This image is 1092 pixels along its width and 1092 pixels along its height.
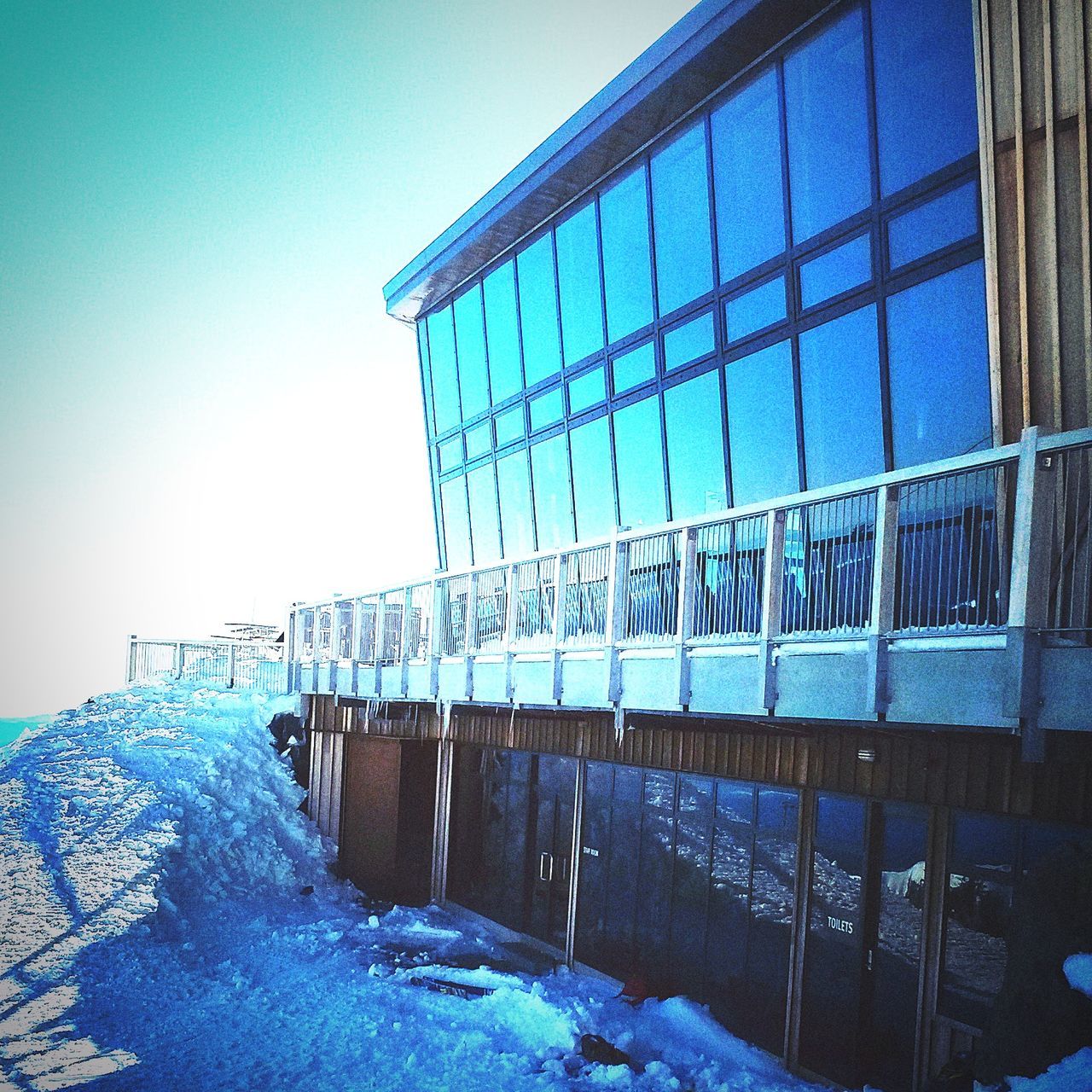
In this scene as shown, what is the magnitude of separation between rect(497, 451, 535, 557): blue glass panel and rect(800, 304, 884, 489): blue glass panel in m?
7.31

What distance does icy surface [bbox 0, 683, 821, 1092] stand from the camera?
10.2 meters

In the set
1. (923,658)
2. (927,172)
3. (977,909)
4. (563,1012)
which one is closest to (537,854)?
(563,1012)

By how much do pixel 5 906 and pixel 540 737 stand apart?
369 inches

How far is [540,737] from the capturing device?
575 inches

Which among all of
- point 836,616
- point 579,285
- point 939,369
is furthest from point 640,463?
point 836,616

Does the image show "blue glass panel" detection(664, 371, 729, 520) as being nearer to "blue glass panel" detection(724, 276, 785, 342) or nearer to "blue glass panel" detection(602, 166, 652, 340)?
"blue glass panel" detection(724, 276, 785, 342)

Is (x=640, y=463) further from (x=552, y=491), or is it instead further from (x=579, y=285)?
(x=579, y=285)

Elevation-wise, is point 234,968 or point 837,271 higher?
point 837,271

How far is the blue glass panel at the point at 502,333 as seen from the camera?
60.2ft

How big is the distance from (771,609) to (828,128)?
7.42m

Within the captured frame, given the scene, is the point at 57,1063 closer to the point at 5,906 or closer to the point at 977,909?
the point at 5,906

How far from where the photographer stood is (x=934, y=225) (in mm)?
10180

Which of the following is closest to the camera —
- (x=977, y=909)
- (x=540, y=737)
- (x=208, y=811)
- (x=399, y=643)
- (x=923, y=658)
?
(x=923, y=658)

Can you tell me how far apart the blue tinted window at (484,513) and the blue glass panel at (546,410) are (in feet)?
6.33
